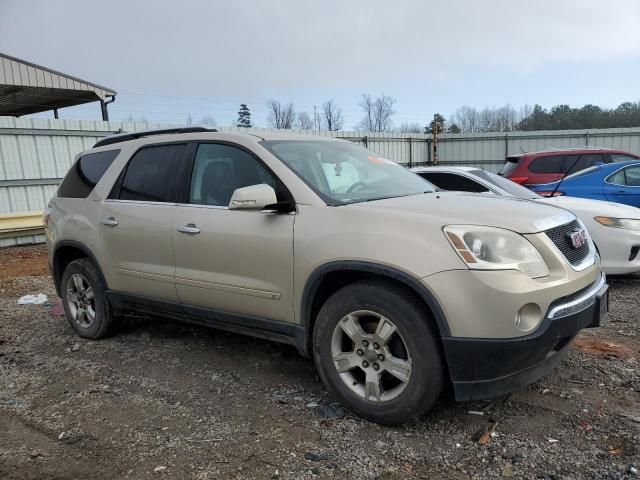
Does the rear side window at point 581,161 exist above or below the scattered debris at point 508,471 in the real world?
above

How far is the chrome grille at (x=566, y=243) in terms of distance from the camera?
3014mm

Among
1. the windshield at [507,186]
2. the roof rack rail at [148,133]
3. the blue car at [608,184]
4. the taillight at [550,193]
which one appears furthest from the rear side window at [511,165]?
the roof rack rail at [148,133]

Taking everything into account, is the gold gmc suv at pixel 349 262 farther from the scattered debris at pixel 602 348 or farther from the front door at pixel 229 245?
the scattered debris at pixel 602 348

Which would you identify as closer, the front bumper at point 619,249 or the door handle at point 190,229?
the door handle at point 190,229

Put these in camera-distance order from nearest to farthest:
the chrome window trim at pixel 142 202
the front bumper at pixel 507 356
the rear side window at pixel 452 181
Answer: the front bumper at pixel 507 356
the chrome window trim at pixel 142 202
the rear side window at pixel 452 181

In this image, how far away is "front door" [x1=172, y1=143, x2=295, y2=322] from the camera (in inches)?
134

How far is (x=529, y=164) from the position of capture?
35.1 ft

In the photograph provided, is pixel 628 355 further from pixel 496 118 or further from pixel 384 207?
pixel 496 118

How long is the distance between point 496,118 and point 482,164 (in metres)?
40.5

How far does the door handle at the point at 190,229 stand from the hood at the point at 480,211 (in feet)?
4.07

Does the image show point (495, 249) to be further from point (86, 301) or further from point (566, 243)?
point (86, 301)

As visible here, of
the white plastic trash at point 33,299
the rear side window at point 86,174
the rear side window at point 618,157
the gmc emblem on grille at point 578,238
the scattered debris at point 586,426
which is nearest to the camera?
the scattered debris at point 586,426

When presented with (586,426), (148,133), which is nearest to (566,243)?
(586,426)

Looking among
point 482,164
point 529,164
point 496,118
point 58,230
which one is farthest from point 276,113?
point 58,230
